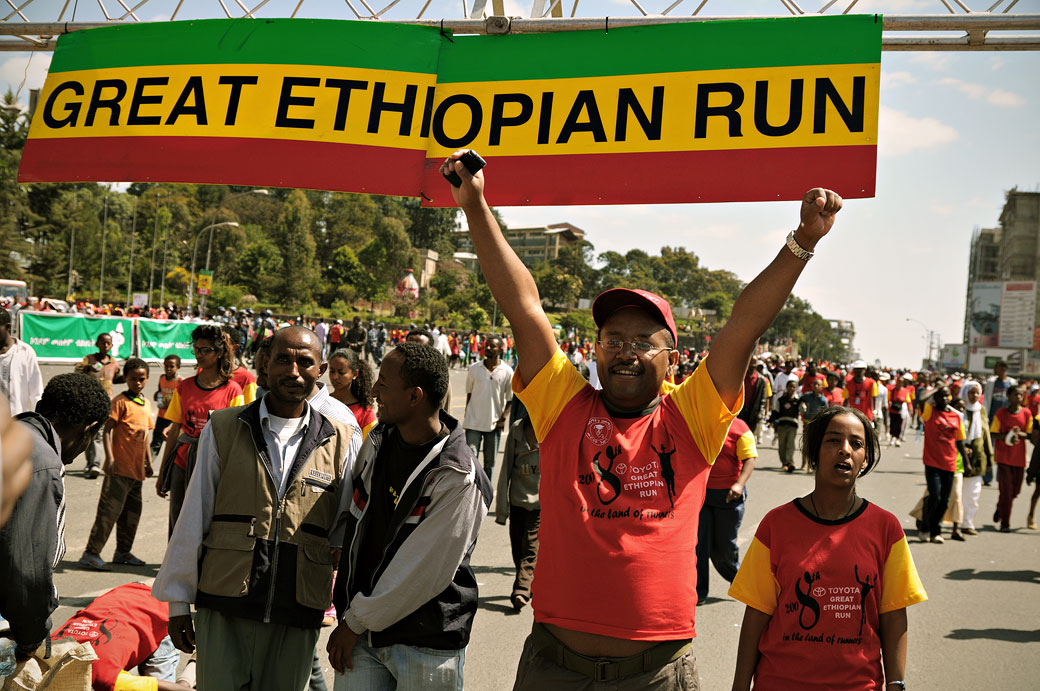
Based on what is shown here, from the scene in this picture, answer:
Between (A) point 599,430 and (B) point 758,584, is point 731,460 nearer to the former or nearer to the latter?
(B) point 758,584

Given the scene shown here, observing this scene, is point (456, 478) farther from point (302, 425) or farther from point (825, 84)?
point (825, 84)

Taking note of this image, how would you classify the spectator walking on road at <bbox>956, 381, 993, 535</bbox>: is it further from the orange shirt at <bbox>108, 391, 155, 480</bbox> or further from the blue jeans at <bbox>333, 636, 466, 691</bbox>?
the blue jeans at <bbox>333, 636, 466, 691</bbox>

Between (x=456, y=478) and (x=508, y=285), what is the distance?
0.73m

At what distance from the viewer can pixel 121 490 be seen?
21.1ft

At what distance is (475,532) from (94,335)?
21042 millimetres

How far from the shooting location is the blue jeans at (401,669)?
2.70 metres

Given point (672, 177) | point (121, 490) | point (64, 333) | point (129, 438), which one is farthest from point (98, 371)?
point (64, 333)

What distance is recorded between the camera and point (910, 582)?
2.75 meters

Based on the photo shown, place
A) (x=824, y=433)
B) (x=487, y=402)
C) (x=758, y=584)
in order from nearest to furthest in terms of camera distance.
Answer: (x=758, y=584)
(x=824, y=433)
(x=487, y=402)

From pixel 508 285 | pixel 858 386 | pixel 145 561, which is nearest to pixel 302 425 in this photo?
pixel 508 285

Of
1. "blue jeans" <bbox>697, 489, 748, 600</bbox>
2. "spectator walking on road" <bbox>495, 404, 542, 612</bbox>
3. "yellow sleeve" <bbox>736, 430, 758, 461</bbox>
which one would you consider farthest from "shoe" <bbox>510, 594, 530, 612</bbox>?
"yellow sleeve" <bbox>736, 430, 758, 461</bbox>

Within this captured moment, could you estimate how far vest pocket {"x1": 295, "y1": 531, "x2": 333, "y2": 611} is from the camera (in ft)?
9.67

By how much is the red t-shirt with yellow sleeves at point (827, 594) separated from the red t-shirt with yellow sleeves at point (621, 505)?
0.60 meters

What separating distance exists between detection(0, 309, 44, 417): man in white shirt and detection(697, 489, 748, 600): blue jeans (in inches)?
193
